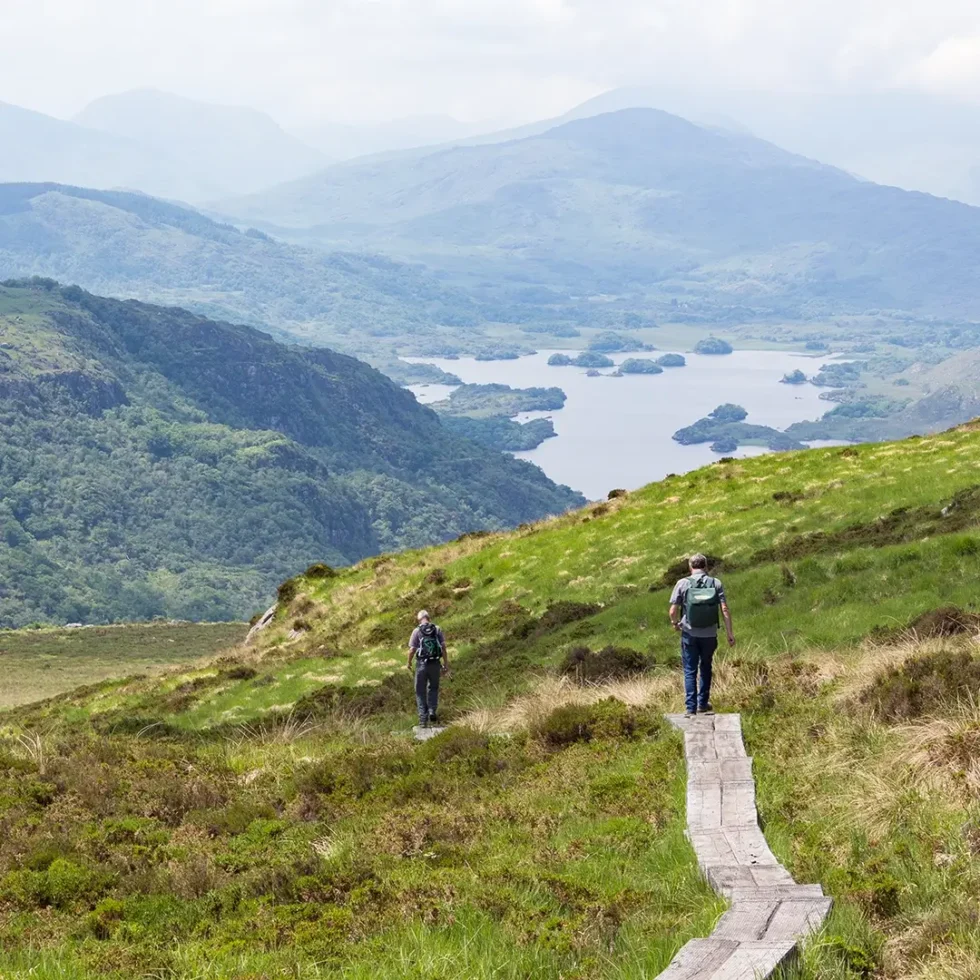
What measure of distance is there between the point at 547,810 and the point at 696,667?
4.79 m

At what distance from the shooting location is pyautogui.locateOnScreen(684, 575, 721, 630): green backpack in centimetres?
1844

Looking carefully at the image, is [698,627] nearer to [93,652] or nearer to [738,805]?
[738,805]

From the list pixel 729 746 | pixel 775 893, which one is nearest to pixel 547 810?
pixel 729 746

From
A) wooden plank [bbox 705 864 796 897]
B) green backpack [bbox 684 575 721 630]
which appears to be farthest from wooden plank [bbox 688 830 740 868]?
green backpack [bbox 684 575 721 630]

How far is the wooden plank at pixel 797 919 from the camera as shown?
30.0ft

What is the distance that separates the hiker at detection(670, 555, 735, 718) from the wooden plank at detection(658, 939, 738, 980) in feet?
28.6

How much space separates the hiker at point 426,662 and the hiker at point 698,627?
675 centimetres

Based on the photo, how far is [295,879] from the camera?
12.2m

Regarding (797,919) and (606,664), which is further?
(606,664)

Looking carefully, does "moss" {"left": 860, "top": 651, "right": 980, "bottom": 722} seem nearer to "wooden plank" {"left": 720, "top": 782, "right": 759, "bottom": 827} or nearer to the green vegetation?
"wooden plank" {"left": 720, "top": 782, "right": 759, "bottom": 827}

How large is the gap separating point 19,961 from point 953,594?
66.7 feet

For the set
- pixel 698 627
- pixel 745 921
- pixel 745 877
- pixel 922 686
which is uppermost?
pixel 698 627

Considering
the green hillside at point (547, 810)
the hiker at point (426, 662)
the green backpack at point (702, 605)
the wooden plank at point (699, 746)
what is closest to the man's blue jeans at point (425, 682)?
the hiker at point (426, 662)

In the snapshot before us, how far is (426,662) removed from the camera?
2444 centimetres
